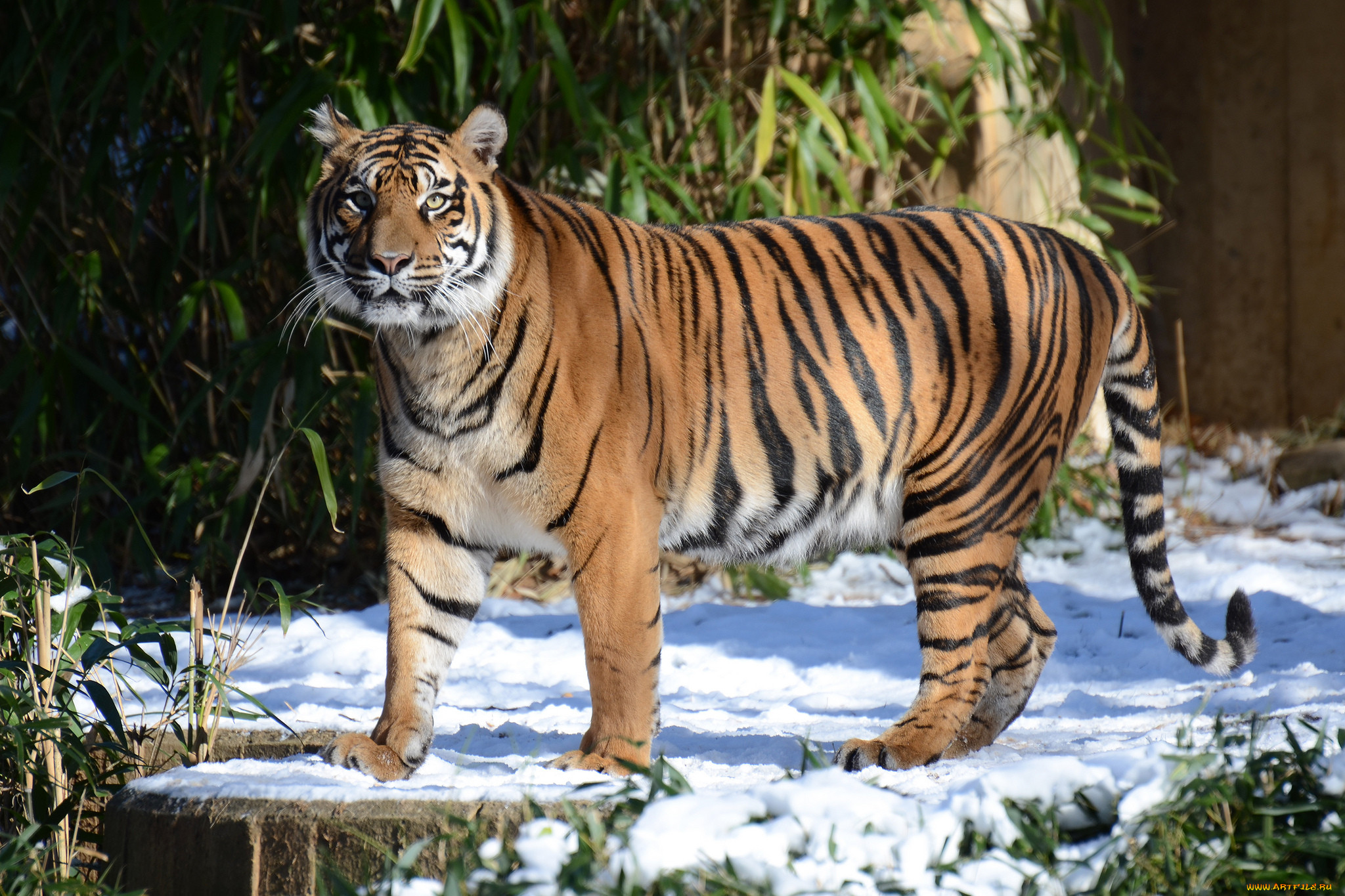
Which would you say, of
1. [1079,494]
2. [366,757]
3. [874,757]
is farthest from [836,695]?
[1079,494]

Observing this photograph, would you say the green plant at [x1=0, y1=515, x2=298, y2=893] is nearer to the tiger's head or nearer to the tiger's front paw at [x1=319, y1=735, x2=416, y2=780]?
the tiger's front paw at [x1=319, y1=735, x2=416, y2=780]

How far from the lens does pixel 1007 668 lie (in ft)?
10.6

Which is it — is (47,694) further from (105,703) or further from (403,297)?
(403,297)

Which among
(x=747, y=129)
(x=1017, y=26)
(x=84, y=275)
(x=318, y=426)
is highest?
(x=1017, y=26)

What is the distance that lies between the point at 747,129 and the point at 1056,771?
3.94 metres

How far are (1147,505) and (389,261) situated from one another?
1907mm

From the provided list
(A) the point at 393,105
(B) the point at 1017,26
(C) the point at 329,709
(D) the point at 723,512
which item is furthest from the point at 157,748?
(B) the point at 1017,26

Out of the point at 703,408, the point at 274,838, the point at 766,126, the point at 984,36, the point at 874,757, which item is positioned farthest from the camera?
the point at 984,36

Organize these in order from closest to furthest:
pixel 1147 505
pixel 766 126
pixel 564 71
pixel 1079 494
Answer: pixel 1147 505, pixel 564 71, pixel 766 126, pixel 1079 494

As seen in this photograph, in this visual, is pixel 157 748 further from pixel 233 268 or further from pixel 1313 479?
pixel 1313 479

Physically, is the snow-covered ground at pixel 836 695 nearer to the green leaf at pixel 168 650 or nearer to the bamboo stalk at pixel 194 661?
the bamboo stalk at pixel 194 661

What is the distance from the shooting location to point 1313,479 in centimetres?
645

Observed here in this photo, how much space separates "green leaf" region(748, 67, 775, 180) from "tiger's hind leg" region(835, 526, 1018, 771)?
2050mm

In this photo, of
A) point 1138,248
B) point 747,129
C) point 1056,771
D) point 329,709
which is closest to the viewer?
point 1056,771
